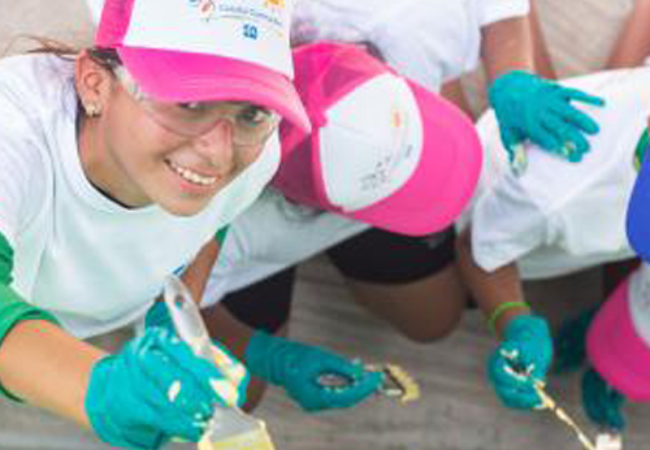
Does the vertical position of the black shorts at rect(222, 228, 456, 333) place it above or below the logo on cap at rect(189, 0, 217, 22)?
below

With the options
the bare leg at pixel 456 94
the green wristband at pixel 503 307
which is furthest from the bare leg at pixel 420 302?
the bare leg at pixel 456 94

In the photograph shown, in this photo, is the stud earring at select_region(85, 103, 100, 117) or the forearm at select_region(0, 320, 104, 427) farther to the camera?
the stud earring at select_region(85, 103, 100, 117)

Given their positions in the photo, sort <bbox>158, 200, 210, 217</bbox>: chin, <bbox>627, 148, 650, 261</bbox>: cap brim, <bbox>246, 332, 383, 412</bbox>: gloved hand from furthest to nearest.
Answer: <bbox>246, 332, 383, 412</bbox>: gloved hand < <bbox>627, 148, 650, 261</bbox>: cap brim < <bbox>158, 200, 210, 217</bbox>: chin

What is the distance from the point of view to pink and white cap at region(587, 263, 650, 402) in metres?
1.22

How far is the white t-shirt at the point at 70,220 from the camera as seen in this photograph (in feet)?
2.72

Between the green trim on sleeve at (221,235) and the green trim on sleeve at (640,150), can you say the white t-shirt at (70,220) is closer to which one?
the green trim on sleeve at (221,235)

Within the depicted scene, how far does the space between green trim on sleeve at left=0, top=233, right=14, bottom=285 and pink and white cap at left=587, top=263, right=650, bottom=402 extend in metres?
0.73

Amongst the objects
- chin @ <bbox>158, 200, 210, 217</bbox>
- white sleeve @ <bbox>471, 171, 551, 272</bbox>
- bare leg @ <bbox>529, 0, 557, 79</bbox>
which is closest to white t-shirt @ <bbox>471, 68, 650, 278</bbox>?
white sleeve @ <bbox>471, 171, 551, 272</bbox>

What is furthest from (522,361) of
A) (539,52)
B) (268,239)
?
(539,52)

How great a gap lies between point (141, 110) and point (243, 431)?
266mm

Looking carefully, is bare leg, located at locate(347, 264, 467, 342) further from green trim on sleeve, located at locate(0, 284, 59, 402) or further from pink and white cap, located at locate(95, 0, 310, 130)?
green trim on sleeve, located at locate(0, 284, 59, 402)

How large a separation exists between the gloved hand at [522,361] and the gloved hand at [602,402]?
0.61ft

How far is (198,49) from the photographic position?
758mm

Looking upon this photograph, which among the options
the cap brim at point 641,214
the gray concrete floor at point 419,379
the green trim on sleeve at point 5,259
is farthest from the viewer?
the gray concrete floor at point 419,379
